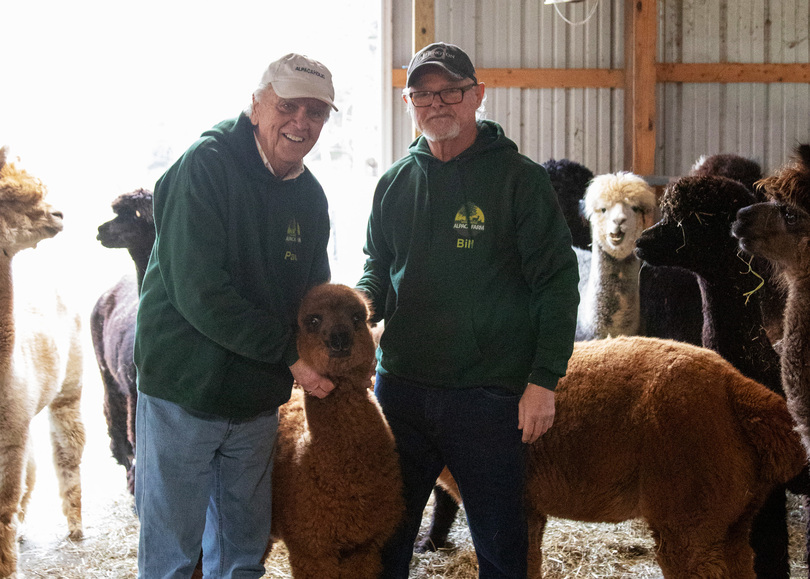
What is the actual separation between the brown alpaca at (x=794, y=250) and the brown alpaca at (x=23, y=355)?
337cm

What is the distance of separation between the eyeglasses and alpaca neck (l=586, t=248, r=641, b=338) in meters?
2.51

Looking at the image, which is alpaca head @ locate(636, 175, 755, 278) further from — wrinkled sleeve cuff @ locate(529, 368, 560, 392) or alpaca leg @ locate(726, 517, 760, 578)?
wrinkled sleeve cuff @ locate(529, 368, 560, 392)

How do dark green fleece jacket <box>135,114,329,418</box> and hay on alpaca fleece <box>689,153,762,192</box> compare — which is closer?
dark green fleece jacket <box>135,114,329,418</box>

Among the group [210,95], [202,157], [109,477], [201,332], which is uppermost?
[210,95]

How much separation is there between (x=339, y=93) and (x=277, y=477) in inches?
379

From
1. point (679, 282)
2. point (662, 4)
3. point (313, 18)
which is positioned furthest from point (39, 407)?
point (313, 18)

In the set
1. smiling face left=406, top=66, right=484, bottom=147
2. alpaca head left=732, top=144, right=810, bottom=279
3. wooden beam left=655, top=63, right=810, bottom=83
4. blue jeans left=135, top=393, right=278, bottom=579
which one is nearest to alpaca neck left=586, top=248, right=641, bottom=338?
alpaca head left=732, top=144, right=810, bottom=279

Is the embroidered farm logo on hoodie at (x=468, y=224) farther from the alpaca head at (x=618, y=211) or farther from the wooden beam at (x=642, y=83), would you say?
the wooden beam at (x=642, y=83)

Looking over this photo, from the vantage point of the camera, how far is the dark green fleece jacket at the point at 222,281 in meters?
1.98

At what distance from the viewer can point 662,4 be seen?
23.8 ft

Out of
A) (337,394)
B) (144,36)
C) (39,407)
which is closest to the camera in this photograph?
(337,394)

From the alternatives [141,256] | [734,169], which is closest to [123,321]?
[141,256]

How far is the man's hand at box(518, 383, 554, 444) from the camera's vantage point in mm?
2049

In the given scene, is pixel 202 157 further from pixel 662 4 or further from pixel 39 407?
pixel 662 4
